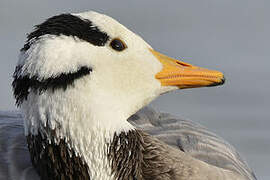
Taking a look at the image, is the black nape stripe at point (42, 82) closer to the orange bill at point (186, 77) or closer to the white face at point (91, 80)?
the white face at point (91, 80)

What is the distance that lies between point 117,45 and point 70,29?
33 centimetres

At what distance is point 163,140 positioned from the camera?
521cm

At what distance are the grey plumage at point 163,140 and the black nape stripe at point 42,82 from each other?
0.71 metres

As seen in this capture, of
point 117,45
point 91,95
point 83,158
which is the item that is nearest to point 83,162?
point 83,158

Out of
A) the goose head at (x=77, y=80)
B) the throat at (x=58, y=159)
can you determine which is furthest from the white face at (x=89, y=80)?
the throat at (x=58, y=159)

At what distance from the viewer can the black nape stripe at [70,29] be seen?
13.1 feet

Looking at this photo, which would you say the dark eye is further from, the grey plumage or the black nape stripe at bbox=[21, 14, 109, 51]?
the grey plumage

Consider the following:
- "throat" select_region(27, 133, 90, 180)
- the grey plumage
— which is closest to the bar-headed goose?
"throat" select_region(27, 133, 90, 180)

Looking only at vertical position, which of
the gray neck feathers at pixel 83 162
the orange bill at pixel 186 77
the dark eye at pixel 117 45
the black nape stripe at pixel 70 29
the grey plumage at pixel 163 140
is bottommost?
the grey plumage at pixel 163 140

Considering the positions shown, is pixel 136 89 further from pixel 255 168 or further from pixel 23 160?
pixel 255 168

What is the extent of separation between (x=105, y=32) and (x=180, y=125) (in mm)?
1643

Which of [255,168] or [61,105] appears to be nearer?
[61,105]

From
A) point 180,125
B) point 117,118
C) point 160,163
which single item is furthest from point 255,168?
point 117,118

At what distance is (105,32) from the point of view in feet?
13.6
